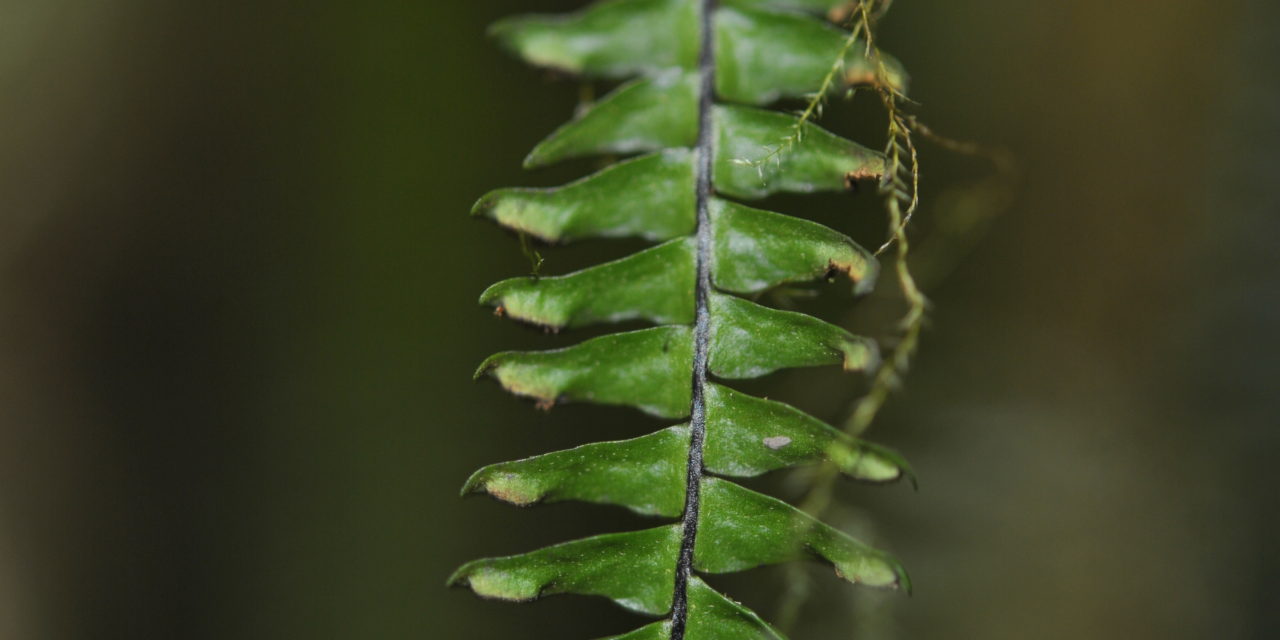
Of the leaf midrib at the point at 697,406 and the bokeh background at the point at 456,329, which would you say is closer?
the leaf midrib at the point at 697,406

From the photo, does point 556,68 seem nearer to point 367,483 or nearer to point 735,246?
point 735,246

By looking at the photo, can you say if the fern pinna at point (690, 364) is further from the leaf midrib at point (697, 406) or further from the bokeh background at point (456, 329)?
the bokeh background at point (456, 329)

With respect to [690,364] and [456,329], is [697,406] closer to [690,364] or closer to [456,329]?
[690,364]

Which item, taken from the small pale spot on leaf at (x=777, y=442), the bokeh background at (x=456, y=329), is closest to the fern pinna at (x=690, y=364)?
the small pale spot on leaf at (x=777, y=442)

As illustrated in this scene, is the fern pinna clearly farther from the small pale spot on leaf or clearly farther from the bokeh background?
the bokeh background

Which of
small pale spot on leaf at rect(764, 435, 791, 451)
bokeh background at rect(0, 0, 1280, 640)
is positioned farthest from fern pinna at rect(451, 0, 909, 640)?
bokeh background at rect(0, 0, 1280, 640)

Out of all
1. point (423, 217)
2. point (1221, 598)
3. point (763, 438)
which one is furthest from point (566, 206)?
point (1221, 598)

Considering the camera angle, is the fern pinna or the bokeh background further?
the bokeh background
